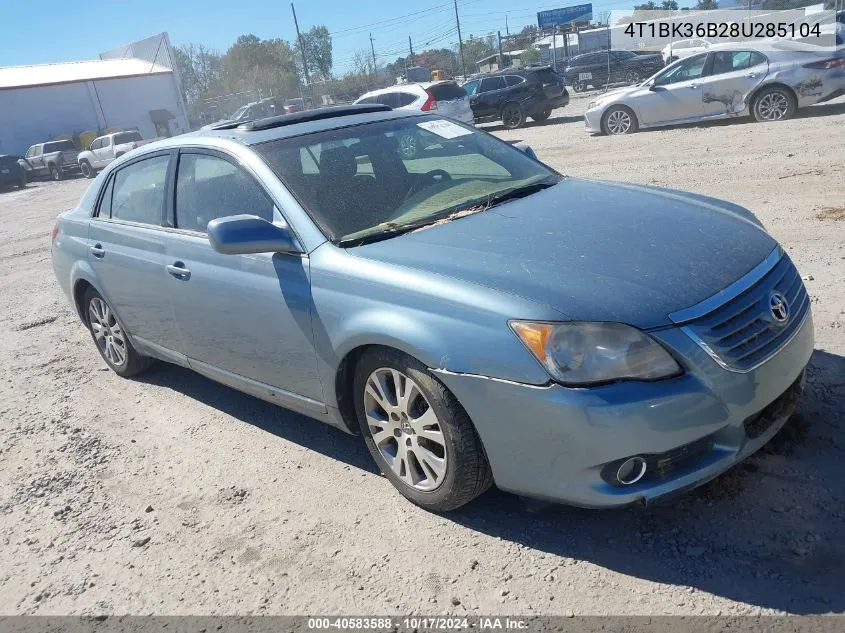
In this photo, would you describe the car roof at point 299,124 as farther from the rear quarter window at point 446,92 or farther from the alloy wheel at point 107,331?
the rear quarter window at point 446,92

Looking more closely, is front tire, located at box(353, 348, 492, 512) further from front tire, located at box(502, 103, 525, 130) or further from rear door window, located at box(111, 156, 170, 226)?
front tire, located at box(502, 103, 525, 130)

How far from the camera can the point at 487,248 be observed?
10.3 feet

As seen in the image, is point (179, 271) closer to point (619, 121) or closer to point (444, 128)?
point (444, 128)

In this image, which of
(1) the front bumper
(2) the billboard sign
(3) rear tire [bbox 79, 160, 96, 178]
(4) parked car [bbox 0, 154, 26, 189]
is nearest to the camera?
(1) the front bumper

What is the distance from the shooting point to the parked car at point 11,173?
29469 mm

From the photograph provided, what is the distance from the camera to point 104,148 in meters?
30.3

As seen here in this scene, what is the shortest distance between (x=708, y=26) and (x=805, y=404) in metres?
35.5

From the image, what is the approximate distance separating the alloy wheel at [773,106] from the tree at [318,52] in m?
62.8

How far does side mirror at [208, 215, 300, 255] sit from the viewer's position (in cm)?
334

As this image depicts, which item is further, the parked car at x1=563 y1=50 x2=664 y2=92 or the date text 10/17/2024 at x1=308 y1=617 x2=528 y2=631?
the parked car at x1=563 y1=50 x2=664 y2=92

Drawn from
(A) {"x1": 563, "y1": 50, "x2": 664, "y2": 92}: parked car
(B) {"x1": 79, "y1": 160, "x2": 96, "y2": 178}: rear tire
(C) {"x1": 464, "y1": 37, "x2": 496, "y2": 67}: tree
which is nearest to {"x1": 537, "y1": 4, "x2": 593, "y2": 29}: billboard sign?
(C) {"x1": 464, "y1": 37, "x2": 496, "y2": 67}: tree

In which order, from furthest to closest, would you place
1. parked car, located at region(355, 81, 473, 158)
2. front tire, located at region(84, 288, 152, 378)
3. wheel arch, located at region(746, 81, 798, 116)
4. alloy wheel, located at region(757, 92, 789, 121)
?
1. parked car, located at region(355, 81, 473, 158)
2. alloy wheel, located at region(757, 92, 789, 121)
3. wheel arch, located at region(746, 81, 798, 116)
4. front tire, located at region(84, 288, 152, 378)

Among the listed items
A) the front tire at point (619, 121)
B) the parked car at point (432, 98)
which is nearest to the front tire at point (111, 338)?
the front tire at point (619, 121)

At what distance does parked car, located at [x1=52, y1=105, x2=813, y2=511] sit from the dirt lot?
0.29m
